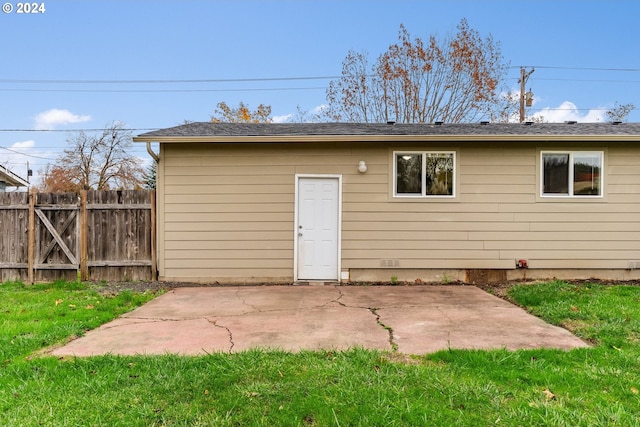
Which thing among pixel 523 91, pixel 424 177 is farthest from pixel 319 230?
pixel 523 91

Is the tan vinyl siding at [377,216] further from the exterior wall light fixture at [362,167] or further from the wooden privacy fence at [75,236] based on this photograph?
the wooden privacy fence at [75,236]

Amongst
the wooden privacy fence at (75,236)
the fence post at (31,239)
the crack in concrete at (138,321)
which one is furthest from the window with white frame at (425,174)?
the fence post at (31,239)

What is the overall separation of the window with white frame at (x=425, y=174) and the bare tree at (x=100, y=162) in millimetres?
20217

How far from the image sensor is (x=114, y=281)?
21.9 feet

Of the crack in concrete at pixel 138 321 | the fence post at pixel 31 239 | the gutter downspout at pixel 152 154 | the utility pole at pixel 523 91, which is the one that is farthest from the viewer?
the utility pole at pixel 523 91

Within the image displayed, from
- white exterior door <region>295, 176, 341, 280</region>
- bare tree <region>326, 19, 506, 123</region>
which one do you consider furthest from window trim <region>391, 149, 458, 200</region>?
bare tree <region>326, 19, 506, 123</region>

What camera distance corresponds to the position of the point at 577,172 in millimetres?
6758

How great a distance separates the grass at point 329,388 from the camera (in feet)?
6.91

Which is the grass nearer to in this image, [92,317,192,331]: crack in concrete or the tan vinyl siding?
[92,317,192,331]: crack in concrete

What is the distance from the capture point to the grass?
2107mm

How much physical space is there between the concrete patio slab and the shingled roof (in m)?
2.75

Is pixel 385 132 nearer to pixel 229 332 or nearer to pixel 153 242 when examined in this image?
pixel 229 332

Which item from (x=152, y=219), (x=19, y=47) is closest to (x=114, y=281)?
(x=152, y=219)

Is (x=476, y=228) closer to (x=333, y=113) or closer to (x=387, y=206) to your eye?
(x=387, y=206)
